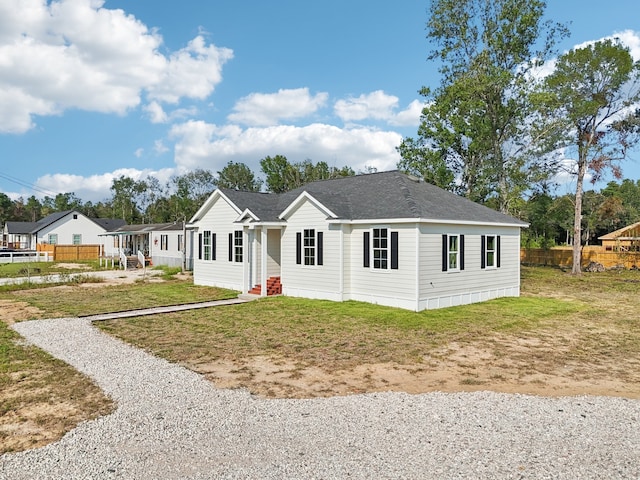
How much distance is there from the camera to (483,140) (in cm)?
2711

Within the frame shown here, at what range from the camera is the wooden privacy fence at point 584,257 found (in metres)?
36.1

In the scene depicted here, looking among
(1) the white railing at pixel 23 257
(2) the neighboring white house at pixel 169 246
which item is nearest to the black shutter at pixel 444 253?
(2) the neighboring white house at pixel 169 246

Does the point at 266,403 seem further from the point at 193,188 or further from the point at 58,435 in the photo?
the point at 193,188

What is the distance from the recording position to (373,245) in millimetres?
16250

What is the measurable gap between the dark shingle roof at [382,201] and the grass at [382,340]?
127 inches

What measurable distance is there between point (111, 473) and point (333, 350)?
5.95 m

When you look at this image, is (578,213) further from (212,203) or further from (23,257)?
(23,257)

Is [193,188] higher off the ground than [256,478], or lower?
higher

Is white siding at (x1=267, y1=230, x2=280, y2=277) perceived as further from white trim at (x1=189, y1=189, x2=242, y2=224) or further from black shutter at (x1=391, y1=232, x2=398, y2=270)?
black shutter at (x1=391, y1=232, x2=398, y2=270)

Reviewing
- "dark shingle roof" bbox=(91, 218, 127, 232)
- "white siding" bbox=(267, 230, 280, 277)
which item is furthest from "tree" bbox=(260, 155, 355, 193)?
"white siding" bbox=(267, 230, 280, 277)

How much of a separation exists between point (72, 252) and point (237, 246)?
31896 millimetres

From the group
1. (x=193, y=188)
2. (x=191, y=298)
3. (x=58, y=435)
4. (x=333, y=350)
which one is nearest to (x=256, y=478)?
(x=58, y=435)

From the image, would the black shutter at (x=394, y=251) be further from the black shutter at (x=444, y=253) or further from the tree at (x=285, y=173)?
the tree at (x=285, y=173)

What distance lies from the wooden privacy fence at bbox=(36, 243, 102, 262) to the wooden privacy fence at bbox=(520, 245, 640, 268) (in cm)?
4124
